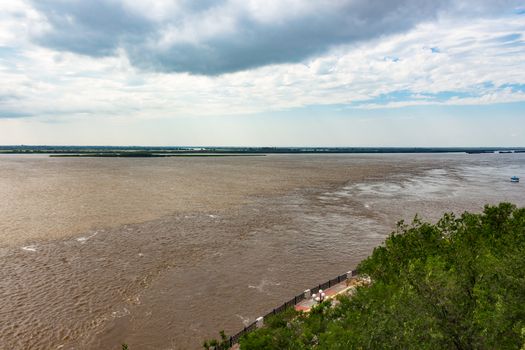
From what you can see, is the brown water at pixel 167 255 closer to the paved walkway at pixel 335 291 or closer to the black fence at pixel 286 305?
the black fence at pixel 286 305

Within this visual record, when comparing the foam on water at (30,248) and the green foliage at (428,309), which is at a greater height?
the green foliage at (428,309)

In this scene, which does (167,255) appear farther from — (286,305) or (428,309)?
(428,309)

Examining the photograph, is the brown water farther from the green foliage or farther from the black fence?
the green foliage

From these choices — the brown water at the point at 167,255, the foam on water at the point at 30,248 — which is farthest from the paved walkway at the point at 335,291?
the foam on water at the point at 30,248

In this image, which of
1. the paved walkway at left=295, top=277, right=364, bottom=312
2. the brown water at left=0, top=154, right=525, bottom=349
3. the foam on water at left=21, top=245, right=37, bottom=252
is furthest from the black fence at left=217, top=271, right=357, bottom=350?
the foam on water at left=21, top=245, right=37, bottom=252

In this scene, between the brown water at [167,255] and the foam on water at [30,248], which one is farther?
the foam on water at [30,248]

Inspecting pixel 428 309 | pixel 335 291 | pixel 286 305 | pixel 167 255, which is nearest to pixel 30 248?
pixel 167 255

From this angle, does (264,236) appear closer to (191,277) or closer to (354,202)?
(191,277)

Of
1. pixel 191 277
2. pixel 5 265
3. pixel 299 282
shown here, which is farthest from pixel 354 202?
pixel 5 265
